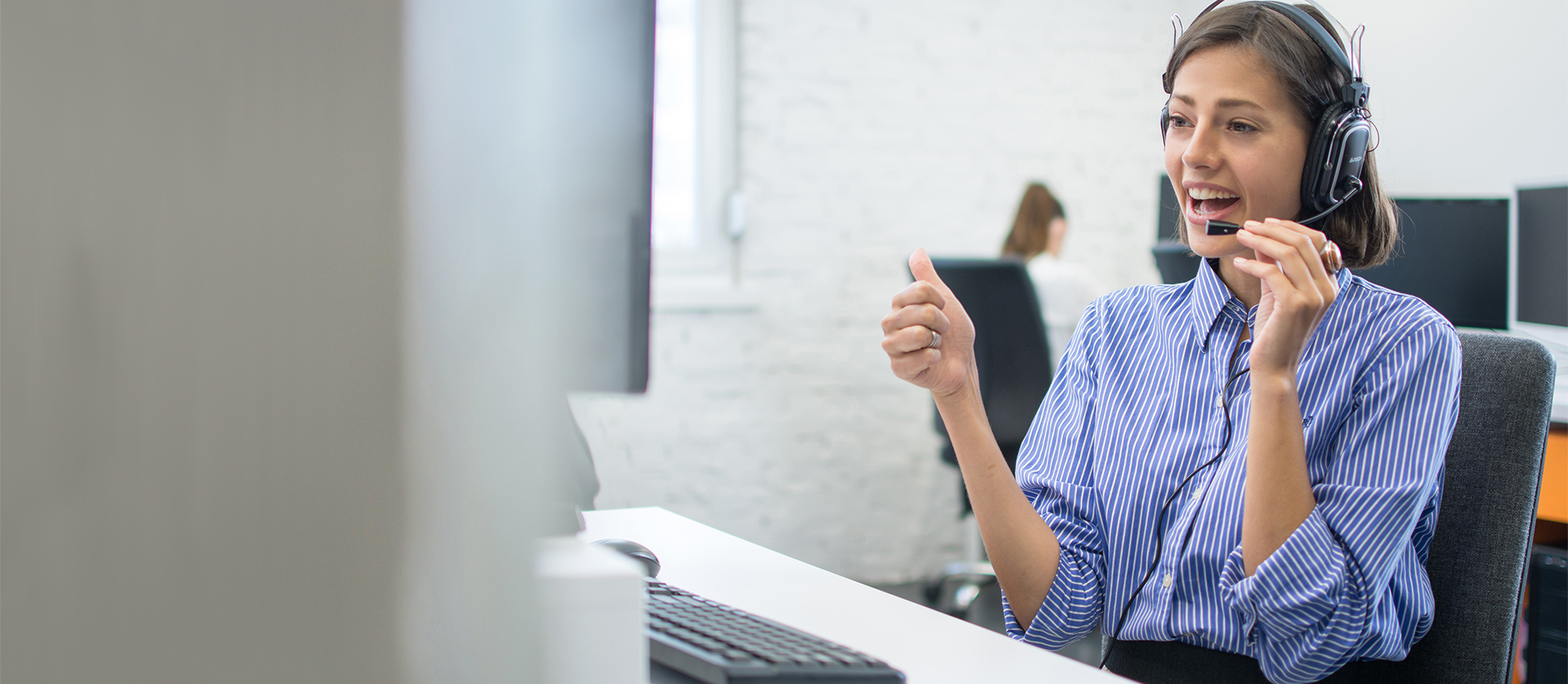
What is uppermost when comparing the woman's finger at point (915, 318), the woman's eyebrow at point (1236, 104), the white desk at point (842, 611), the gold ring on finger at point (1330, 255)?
the woman's eyebrow at point (1236, 104)

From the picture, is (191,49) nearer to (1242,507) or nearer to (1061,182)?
(1242,507)

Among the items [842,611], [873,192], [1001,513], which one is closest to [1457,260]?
[873,192]

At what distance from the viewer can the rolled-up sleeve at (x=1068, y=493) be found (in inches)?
36.2

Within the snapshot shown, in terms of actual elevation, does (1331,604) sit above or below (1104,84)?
below

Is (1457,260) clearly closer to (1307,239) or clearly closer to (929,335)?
(1307,239)

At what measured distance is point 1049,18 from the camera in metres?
3.17

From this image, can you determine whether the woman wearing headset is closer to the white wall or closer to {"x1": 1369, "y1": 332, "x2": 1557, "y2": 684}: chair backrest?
{"x1": 1369, "y1": 332, "x2": 1557, "y2": 684}: chair backrest

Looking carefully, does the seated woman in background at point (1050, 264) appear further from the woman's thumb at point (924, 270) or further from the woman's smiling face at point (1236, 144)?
→ the woman's thumb at point (924, 270)

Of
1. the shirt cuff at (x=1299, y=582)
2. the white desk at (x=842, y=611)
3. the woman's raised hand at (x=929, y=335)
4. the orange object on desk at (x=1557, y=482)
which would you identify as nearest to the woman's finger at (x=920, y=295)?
the woman's raised hand at (x=929, y=335)

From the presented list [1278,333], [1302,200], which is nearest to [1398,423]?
[1278,333]

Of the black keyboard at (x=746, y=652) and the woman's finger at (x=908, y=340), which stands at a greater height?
the woman's finger at (x=908, y=340)

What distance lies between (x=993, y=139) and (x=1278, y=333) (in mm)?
2467

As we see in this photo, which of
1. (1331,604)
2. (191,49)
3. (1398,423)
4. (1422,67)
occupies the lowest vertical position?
(1331,604)

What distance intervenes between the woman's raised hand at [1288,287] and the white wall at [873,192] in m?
2.08
